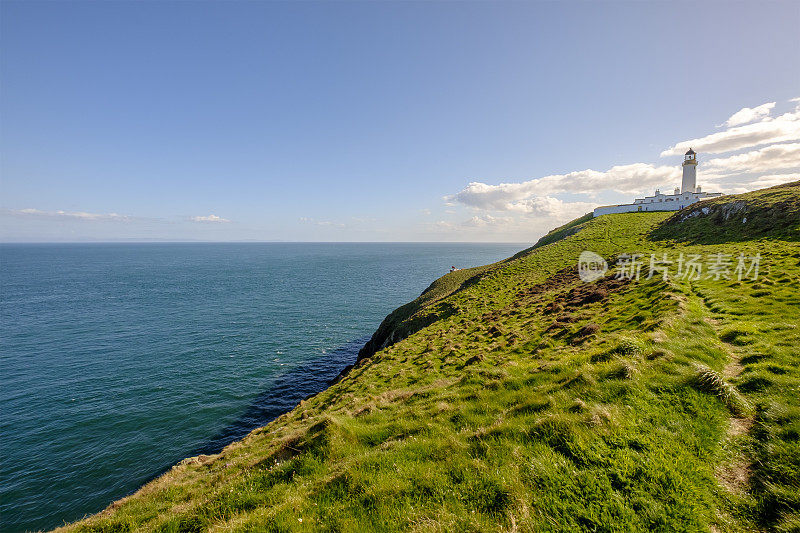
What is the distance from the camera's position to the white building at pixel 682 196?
73.1m

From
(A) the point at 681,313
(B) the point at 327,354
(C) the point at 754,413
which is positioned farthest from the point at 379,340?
(C) the point at 754,413

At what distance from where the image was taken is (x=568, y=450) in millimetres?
6949

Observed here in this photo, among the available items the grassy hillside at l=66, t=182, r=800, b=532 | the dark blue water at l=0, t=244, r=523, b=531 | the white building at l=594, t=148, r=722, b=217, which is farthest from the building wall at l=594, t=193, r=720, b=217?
the grassy hillside at l=66, t=182, r=800, b=532

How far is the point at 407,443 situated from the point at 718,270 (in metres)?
29.3

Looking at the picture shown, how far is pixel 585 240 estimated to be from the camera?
183 feet

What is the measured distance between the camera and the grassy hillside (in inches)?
222

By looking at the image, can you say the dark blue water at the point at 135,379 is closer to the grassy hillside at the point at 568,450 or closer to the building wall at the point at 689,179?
the grassy hillside at the point at 568,450

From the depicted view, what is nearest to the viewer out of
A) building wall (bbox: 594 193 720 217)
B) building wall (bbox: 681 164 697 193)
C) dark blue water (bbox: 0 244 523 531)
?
dark blue water (bbox: 0 244 523 531)

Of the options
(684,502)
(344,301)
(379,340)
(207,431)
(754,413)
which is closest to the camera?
(684,502)

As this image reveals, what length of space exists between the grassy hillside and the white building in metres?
75.7

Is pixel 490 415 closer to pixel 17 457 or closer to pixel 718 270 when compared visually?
pixel 718 270

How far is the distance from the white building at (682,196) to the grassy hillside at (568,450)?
75744 mm

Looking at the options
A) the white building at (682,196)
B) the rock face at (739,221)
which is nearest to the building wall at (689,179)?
the white building at (682,196)

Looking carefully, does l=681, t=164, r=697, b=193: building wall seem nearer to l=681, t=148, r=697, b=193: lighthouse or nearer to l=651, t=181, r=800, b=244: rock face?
l=681, t=148, r=697, b=193: lighthouse
